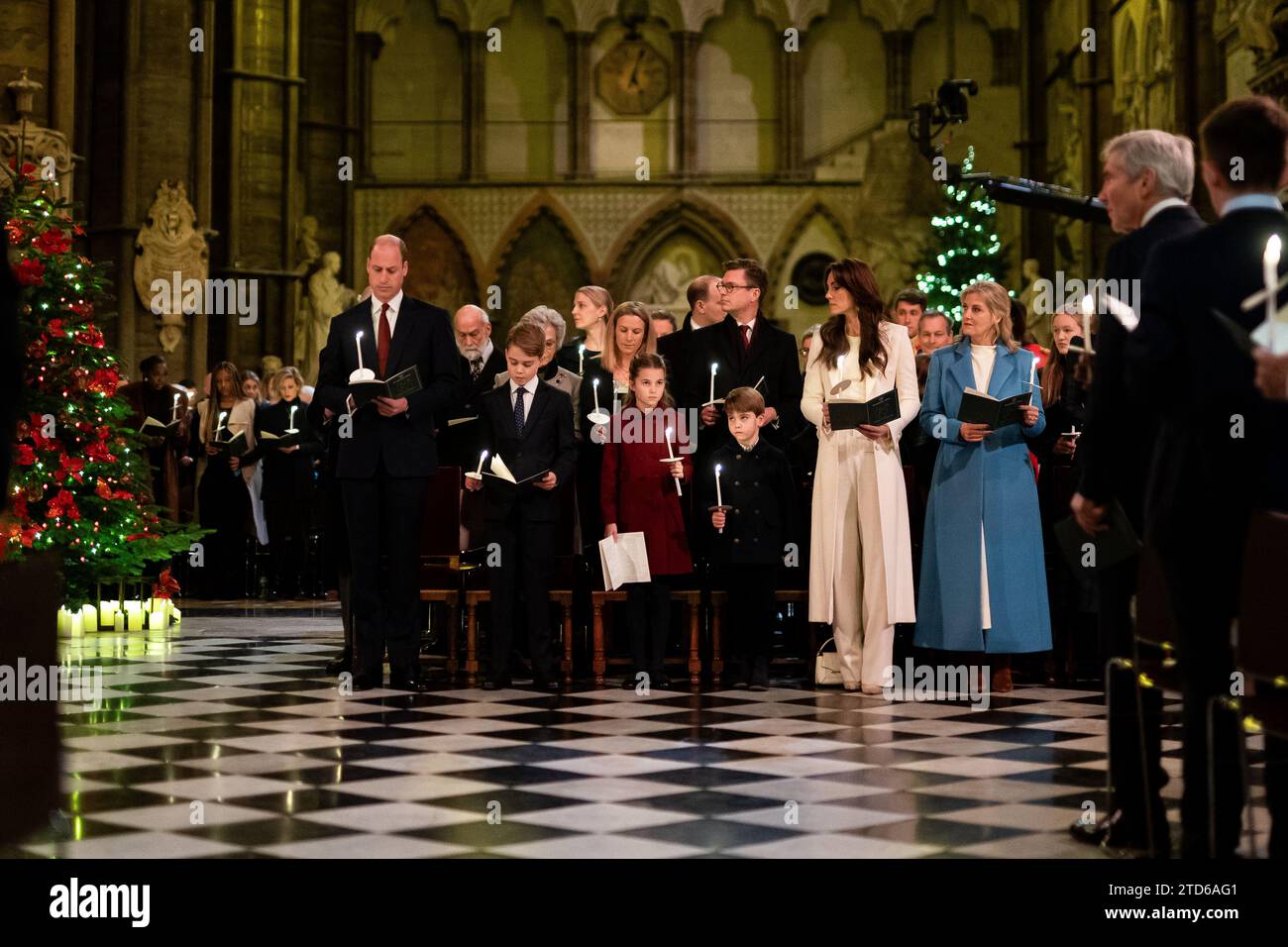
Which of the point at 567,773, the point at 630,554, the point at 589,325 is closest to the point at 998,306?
the point at 630,554

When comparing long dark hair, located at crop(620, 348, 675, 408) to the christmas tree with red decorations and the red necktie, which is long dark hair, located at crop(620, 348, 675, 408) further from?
the christmas tree with red decorations

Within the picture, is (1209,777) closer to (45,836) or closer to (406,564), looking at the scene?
(45,836)

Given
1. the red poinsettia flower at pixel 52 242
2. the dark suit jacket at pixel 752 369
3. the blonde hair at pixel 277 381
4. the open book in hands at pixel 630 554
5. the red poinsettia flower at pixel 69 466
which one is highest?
the red poinsettia flower at pixel 52 242

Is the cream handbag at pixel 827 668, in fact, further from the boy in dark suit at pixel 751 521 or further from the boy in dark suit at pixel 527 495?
the boy in dark suit at pixel 527 495

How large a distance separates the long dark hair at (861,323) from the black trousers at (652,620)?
1.43 metres

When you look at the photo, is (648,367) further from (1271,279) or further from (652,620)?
(1271,279)

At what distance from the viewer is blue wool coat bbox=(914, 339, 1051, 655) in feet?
27.6

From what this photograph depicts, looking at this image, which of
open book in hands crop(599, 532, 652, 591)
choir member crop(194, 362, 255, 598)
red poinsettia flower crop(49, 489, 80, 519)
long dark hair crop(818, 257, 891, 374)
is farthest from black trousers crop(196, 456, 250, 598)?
long dark hair crop(818, 257, 891, 374)

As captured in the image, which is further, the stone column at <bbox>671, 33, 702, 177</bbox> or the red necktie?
the stone column at <bbox>671, 33, 702, 177</bbox>

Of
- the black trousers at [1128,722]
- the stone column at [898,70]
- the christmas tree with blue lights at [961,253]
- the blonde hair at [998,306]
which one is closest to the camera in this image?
the black trousers at [1128,722]

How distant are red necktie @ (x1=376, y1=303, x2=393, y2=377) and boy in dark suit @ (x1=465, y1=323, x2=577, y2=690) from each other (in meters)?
0.64

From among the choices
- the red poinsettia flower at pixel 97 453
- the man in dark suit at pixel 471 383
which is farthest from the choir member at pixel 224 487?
the man in dark suit at pixel 471 383

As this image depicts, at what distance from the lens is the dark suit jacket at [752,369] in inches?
358
